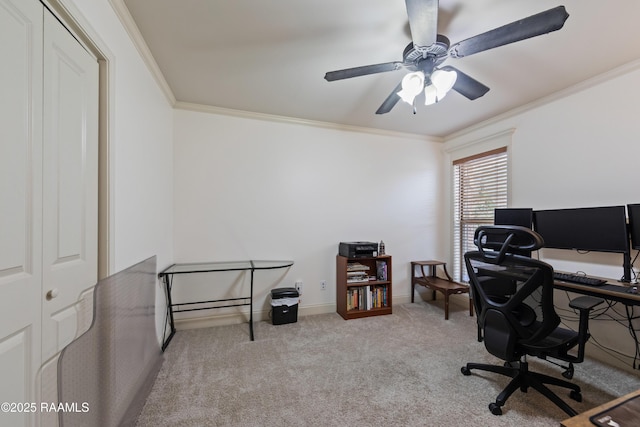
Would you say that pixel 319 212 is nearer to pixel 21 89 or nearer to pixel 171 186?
pixel 171 186

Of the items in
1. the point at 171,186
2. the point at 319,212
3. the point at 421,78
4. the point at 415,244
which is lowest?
the point at 415,244

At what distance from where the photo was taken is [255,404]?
65.7 inches

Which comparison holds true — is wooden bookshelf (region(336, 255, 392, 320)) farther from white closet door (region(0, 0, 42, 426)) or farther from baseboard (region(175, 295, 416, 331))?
white closet door (region(0, 0, 42, 426))

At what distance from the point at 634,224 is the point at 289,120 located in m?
3.29

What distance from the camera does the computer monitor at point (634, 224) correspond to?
189 centimetres

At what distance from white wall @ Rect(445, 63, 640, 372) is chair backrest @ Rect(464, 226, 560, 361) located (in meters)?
1.26

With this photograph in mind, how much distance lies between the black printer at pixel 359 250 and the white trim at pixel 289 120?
158 cm

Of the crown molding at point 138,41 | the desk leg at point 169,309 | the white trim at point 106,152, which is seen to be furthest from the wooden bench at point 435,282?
the crown molding at point 138,41

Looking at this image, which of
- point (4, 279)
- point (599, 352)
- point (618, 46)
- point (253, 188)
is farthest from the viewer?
point (253, 188)

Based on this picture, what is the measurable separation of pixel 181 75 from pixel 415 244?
3523mm

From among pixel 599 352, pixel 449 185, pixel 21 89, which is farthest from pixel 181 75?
pixel 599 352

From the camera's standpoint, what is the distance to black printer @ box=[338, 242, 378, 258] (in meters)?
3.12

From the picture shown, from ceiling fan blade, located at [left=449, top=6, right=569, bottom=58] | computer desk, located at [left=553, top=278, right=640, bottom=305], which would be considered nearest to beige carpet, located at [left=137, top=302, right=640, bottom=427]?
computer desk, located at [left=553, top=278, right=640, bottom=305]

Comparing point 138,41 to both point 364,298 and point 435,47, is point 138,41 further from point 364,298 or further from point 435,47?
point 364,298
